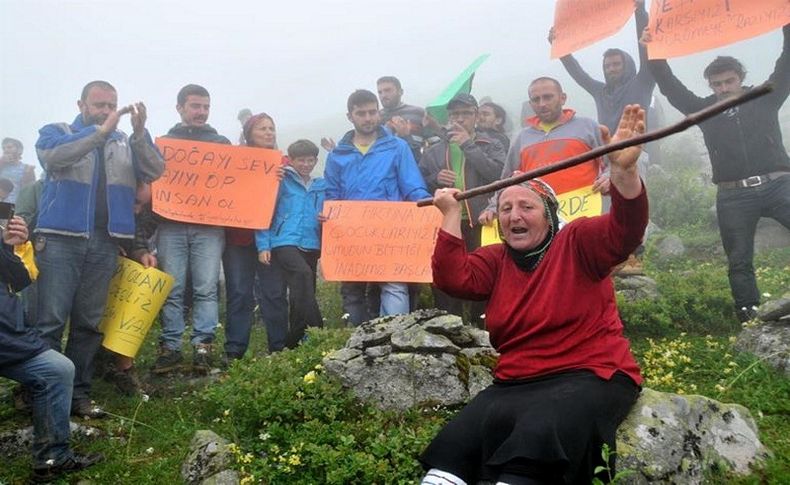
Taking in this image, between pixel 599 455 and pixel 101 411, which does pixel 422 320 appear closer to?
pixel 599 455

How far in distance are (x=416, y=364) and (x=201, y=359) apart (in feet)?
9.71

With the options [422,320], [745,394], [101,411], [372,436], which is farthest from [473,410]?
[101,411]

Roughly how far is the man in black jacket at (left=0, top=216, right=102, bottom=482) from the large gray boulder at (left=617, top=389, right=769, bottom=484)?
4.00 metres

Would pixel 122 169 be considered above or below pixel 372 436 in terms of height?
above

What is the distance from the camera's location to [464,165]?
288 inches

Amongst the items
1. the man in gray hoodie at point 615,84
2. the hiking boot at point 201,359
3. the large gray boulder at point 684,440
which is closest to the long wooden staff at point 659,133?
the large gray boulder at point 684,440

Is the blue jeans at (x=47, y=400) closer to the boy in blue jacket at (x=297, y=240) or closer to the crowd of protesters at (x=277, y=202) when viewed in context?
the crowd of protesters at (x=277, y=202)

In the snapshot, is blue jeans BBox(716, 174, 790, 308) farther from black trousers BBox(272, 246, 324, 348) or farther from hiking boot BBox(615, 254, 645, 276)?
black trousers BBox(272, 246, 324, 348)

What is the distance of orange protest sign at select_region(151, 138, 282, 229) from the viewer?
23.1 feet

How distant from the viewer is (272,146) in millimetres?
7617

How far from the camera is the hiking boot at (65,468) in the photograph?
4.57m

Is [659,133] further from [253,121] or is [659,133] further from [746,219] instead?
[253,121]

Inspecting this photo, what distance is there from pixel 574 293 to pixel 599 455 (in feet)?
2.92

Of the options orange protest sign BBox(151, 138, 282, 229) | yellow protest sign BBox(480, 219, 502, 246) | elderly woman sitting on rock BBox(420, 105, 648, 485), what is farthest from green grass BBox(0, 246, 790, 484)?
orange protest sign BBox(151, 138, 282, 229)
